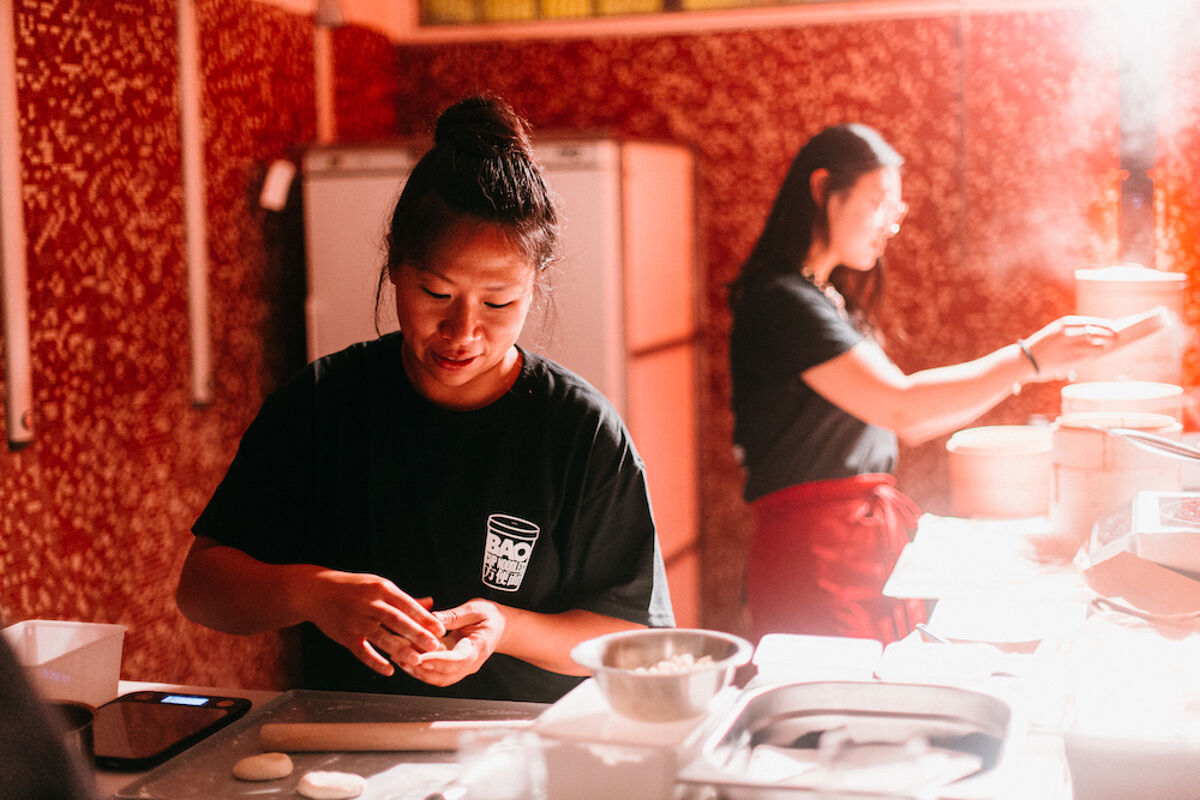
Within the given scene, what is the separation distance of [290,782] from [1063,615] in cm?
118

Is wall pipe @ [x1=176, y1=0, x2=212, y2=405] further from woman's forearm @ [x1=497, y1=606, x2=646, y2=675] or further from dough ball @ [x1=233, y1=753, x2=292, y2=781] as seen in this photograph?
dough ball @ [x1=233, y1=753, x2=292, y2=781]

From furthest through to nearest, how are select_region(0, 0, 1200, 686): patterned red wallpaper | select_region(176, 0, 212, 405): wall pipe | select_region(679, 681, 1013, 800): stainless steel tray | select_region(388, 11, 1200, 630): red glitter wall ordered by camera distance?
select_region(388, 11, 1200, 630): red glitter wall
select_region(176, 0, 212, 405): wall pipe
select_region(0, 0, 1200, 686): patterned red wallpaper
select_region(679, 681, 1013, 800): stainless steel tray

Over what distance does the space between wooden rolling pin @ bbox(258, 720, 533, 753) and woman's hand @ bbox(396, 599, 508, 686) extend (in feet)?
0.17

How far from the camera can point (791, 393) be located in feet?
8.21

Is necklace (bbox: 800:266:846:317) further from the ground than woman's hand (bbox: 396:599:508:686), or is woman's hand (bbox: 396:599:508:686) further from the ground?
necklace (bbox: 800:266:846:317)

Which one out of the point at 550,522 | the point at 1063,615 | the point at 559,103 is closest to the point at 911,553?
the point at 1063,615

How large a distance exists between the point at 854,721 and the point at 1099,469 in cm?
122

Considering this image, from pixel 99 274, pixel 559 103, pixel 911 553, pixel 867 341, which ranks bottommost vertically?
pixel 911 553

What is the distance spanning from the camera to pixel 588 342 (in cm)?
311

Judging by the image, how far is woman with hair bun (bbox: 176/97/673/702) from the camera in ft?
4.73

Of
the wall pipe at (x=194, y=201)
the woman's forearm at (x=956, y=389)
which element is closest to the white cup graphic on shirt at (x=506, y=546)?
the woman's forearm at (x=956, y=389)

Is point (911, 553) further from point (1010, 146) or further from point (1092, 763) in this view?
point (1010, 146)

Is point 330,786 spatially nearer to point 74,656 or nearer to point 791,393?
point 74,656

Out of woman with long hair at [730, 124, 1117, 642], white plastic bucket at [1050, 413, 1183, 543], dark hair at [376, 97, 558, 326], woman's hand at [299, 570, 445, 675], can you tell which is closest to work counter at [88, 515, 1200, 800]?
woman's hand at [299, 570, 445, 675]
